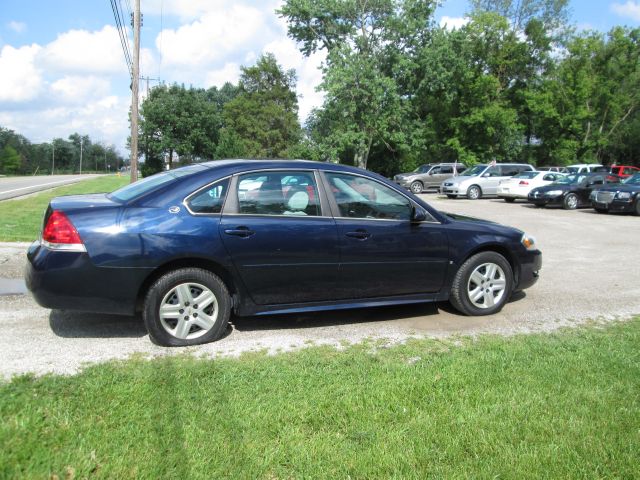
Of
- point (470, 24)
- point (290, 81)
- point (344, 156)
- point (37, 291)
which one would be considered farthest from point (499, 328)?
point (290, 81)

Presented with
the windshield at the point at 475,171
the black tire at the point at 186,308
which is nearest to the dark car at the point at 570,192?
the windshield at the point at 475,171

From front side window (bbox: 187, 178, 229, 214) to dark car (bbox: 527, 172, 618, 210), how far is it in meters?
18.8

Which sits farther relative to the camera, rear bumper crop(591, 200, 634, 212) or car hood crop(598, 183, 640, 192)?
car hood crop(598, 183, 640, 192)

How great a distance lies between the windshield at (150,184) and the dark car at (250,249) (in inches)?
0.9

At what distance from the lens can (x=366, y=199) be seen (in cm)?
510

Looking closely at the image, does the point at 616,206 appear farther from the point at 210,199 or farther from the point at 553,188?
the point at 210,199

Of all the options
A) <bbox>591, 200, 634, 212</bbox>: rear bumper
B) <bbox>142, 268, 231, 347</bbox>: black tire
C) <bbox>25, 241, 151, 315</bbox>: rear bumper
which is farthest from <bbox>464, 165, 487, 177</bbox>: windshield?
<bbox>25, 241, 151, 315</bbox>: rear bumper

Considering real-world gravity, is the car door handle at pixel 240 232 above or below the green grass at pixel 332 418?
above

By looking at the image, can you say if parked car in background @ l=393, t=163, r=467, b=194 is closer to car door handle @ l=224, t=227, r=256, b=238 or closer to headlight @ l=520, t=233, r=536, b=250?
headlight @ l=520, t=233, r=536, b=250

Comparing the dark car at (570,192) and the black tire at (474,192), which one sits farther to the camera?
the black tire at (474,192)

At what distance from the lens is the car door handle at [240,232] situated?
448cm

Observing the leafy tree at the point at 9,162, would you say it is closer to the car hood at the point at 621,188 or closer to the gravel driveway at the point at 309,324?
the car hood at the point at 621,188

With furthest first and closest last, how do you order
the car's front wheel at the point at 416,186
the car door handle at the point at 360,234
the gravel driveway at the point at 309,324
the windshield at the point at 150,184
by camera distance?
the car's front wheel at the point at 416,186 → the car door handle at the point at 360,234 → the windshield at the point at 150,184 → the gravel driveway at the point at 309,324

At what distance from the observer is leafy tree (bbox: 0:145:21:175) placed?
281ft
